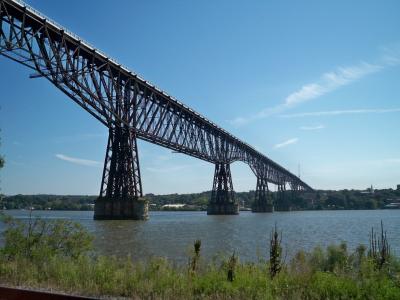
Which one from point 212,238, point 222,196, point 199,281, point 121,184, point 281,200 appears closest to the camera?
point 199,281

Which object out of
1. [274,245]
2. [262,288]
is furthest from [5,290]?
[274,245]

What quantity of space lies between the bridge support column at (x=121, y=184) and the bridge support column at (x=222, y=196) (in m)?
47.3

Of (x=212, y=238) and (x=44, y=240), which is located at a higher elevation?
(x=44, y=240)

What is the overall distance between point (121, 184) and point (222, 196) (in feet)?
166

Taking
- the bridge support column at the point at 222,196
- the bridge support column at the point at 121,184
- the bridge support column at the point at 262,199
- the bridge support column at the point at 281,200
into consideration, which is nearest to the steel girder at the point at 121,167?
the bridge support column at the point at 121,184

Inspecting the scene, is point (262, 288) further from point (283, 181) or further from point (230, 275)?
point (283, 181)

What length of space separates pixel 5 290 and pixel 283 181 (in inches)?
7252

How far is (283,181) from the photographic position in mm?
185375

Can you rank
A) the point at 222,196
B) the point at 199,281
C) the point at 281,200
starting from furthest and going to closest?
the point at 281,200 → the point at 222,196 → the point at 199,281

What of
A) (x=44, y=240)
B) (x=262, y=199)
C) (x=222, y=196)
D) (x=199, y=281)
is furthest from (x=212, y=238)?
(x=262, y=199)

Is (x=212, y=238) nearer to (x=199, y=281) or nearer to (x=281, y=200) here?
(x=199, y=281)

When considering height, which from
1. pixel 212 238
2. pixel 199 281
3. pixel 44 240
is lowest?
pixel 212 238

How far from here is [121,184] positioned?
64.9 m

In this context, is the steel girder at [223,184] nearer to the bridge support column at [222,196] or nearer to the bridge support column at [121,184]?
the bridge support column at [222,196]
